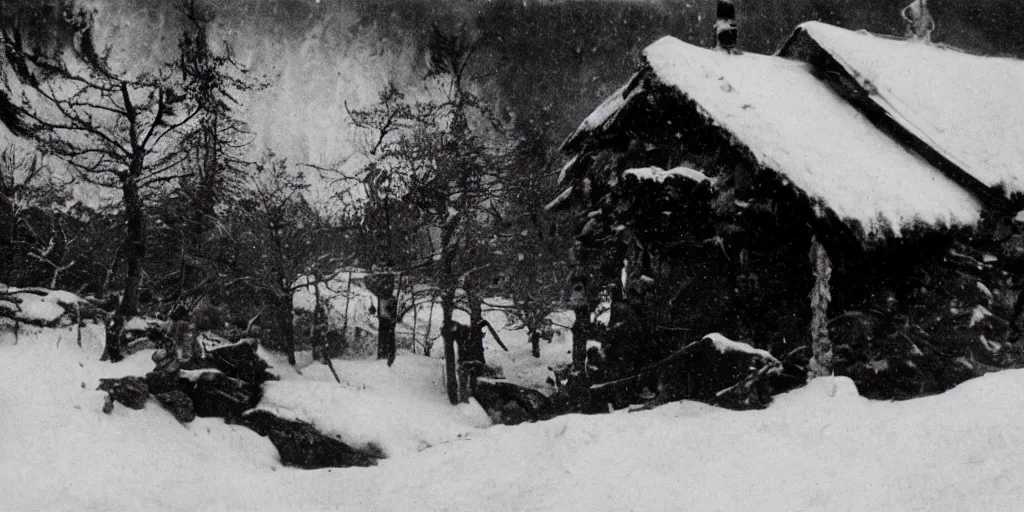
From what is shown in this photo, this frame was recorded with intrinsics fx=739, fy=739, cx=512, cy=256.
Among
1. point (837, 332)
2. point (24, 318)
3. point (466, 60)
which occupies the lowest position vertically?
point (24, 318)

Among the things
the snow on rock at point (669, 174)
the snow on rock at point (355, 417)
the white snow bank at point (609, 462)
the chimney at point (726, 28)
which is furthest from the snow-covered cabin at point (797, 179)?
the snow on rock at point (355, 417)

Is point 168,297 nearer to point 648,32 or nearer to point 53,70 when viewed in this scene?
point 53,70

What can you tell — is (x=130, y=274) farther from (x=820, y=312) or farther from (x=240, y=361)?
(x=820, y=312)

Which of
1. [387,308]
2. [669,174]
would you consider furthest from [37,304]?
[669,174]

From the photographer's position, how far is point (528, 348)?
29.2 meters

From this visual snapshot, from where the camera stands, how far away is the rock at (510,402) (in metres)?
17.7

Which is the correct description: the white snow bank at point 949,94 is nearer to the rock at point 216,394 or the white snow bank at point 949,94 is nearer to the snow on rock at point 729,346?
the snow on rock at point 729,346

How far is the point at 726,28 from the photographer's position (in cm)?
1218

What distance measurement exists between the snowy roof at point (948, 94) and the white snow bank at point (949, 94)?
1 cm

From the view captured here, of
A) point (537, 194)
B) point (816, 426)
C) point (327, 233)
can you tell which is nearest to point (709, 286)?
point (816, 426)

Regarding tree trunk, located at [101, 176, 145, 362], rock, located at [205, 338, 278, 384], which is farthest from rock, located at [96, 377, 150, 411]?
tree trunk, located at [101, 176, 145, 362]

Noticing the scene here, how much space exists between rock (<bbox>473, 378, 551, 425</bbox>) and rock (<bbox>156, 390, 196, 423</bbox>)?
26.3 ft

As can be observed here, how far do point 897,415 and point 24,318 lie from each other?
Answer: 1562 centimetres

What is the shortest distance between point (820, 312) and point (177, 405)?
959 centimetres
